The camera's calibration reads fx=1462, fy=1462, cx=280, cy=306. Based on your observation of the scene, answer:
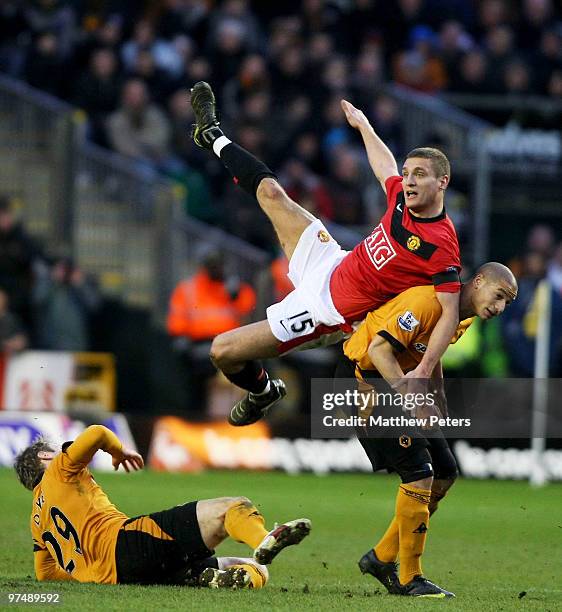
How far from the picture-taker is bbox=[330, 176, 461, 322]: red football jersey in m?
8.04

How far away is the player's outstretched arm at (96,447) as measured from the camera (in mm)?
7430

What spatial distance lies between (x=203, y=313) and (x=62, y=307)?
1.57 meters

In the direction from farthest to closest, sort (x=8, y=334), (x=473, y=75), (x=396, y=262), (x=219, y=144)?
1. (x=473, y=75)
2. (x=8, y=334)
3. (x=219, y=144)
4. (x=396, y=262)

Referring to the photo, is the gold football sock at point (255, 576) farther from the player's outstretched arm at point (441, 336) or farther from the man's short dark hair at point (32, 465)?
the player's outstretched arm at point (441, 336)

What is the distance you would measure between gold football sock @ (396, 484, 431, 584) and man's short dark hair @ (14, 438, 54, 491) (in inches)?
76.3

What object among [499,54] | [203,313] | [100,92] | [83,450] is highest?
[499,54]

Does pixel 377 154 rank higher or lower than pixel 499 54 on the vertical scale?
lower

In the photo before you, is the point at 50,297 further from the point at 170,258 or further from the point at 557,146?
the point at 557,146

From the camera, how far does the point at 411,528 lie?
792 centimetres

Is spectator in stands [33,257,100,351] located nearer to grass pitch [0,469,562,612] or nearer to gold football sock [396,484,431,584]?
grass pitch [0,469,562,612]

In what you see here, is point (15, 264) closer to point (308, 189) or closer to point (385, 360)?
→ point (308, 189)

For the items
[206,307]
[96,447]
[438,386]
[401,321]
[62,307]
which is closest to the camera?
[96,447]

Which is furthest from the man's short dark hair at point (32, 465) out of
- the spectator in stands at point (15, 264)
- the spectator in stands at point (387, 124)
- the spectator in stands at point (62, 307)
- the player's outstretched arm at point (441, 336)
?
the spectator in stands at point (387, 124)

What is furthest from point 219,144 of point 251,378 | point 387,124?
point 387,124
